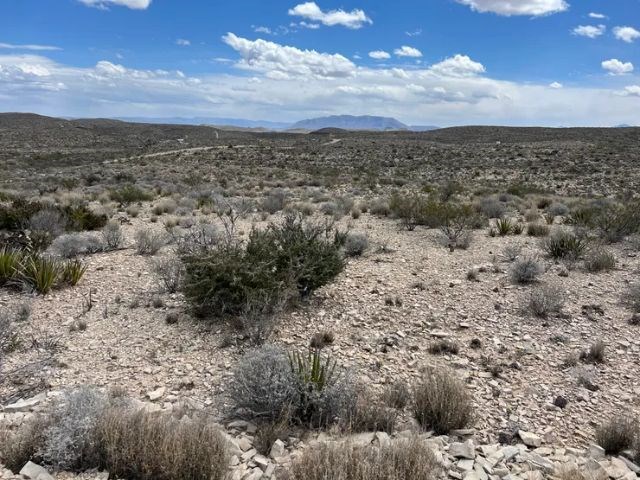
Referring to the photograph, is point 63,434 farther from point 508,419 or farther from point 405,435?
point 508,419

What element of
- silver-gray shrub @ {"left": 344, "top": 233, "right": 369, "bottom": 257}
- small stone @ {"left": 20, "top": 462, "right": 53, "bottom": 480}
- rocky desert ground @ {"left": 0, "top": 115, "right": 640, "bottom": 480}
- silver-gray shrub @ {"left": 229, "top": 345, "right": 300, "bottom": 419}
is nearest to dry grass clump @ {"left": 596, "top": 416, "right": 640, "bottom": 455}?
rocky desert ground @ {"left": 0, "top": 115, "right": 640, "bottom": 480}

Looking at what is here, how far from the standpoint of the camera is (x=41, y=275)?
7617 mm

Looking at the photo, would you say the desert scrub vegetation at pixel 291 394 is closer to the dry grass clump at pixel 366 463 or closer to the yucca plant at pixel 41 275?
the dry grass clump at pixel 366 463

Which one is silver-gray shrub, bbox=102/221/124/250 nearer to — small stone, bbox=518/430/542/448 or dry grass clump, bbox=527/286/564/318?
dry grass clump, bbox=527/286/564/318

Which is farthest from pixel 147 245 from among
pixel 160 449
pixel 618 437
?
pixel 618 437

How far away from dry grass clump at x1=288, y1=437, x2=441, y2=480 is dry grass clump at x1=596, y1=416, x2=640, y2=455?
168 cm

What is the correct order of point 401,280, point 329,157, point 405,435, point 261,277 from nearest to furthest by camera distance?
point 405,435 < point 261,277 < point 401,280 < point 329,157

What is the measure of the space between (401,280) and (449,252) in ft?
8.19

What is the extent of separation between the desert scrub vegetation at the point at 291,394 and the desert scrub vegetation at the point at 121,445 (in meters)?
0.74

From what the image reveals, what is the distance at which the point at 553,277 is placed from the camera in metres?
8.90

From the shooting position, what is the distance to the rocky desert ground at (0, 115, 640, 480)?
12.2 feet

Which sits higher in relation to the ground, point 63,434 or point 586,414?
point 63,434

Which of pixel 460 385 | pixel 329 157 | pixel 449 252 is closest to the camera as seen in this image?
pixel 460 385

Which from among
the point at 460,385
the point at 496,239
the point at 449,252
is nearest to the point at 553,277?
the point at 449,252
